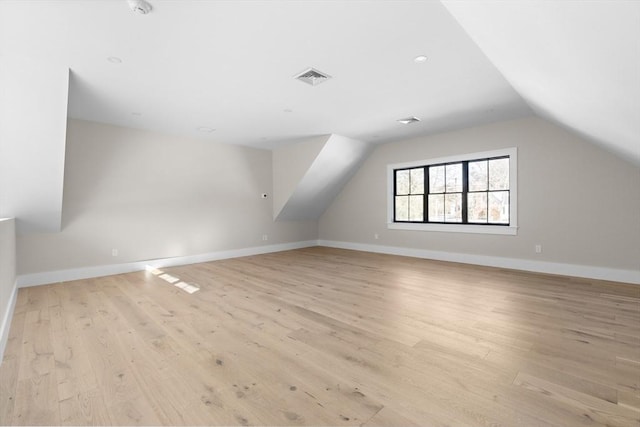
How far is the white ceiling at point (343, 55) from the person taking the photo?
5.77 ft

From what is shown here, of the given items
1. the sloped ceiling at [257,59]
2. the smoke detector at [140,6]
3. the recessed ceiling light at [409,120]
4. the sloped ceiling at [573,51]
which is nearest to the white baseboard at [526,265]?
the sloped ceiling at [573,51]

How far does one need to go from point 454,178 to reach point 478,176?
44 cm

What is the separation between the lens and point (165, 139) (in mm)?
5238

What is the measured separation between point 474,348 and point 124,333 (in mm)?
2855

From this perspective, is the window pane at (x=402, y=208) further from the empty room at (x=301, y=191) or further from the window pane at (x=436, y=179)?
the window pane at (x=436, y=179)

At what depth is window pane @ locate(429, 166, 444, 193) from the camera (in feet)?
19.3

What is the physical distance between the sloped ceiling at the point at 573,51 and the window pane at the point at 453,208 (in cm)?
264

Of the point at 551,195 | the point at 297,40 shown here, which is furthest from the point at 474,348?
the point at 551,195

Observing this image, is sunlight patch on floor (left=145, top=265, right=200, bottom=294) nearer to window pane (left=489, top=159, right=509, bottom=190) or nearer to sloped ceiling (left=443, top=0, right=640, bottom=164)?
sloped ceiling (left=443, top=0, right=640, bottom=164)

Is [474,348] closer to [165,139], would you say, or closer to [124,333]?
[124,333]

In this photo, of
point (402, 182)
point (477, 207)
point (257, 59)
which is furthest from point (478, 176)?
point (257, 59)

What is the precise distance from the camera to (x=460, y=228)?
5.48m

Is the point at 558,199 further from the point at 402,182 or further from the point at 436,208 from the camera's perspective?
the point at 402,182

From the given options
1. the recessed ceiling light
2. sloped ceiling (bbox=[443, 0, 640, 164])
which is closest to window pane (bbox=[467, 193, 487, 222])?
the recessed ceiling light
